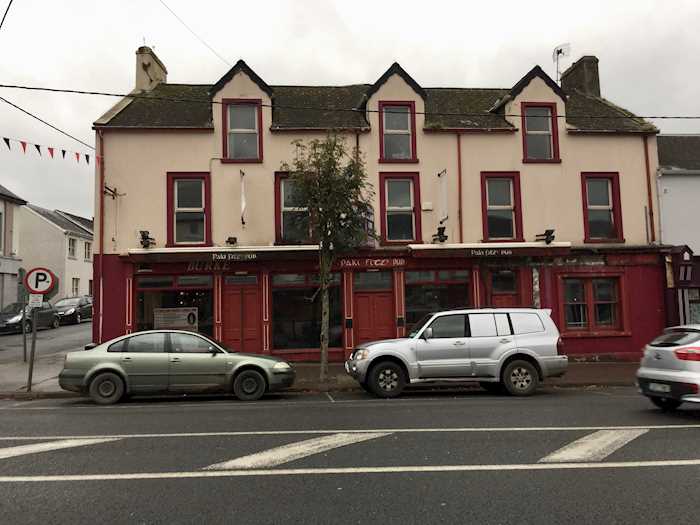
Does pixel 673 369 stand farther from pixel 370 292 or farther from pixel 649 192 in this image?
pixel 649 192

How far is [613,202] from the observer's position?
Result: 17.5 metres

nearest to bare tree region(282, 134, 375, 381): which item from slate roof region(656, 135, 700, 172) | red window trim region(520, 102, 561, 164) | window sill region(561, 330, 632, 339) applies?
red window trim region(520, 102, 561, 164)

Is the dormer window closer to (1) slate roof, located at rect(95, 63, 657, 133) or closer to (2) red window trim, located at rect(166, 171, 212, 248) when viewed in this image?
(1) slate roof, located at rect(95, 63, 657, 133)

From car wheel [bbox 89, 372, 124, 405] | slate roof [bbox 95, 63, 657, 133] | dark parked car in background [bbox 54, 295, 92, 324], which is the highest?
slate roof [bbox 95, 63, 657, 133]

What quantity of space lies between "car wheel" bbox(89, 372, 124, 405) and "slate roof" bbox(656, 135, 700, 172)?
1645 centimetres

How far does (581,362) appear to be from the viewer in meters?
16.5

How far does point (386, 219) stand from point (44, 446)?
1155 centimetres

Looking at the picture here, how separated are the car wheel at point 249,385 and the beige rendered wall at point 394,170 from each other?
6013mm

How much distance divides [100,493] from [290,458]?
1.91 metres

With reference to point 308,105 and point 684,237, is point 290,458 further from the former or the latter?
point 684,237

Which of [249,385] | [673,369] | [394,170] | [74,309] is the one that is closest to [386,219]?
[394,170]

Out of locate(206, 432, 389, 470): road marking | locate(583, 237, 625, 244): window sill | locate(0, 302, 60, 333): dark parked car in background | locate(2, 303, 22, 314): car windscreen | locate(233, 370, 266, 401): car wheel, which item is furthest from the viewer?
locate(2, 303, 22, 314): car windscreen

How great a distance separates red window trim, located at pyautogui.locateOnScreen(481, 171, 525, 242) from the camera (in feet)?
55.7

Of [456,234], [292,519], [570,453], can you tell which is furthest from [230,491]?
[456,234]
